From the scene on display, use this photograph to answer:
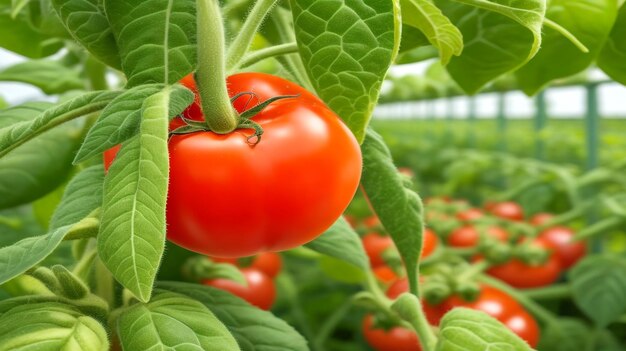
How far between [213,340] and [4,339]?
0.30 feet

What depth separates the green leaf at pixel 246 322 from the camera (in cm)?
41

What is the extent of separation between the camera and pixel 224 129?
337mm

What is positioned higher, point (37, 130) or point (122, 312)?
point (37, 130)

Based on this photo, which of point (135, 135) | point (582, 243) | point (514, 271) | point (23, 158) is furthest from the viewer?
point (582, 243)

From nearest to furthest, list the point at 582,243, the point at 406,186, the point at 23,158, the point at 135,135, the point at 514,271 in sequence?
1. the point at 135,135
2. the point at 406,186
3. the point at 23,158
4. the point at 514,271
5. the point at 582,243

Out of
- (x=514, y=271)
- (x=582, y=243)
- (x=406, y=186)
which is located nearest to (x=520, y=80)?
(x=406, y=186)

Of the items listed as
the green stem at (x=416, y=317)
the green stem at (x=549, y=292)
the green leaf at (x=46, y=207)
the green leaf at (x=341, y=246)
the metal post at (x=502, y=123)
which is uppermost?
the green stem at (x=416, y=317)

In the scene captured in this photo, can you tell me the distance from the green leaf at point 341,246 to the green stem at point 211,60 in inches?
6.2

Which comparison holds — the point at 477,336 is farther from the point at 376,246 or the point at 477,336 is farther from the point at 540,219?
the point at 540,219

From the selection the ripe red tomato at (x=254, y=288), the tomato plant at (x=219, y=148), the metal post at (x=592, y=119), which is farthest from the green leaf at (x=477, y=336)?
the metal post at (x=592, y=119)

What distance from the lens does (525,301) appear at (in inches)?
42.5

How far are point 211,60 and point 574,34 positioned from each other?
24cm

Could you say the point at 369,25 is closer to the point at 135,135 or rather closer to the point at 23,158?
the point at 135,135

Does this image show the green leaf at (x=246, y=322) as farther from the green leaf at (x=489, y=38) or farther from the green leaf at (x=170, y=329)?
the green leaf at (x=489, y=38)
